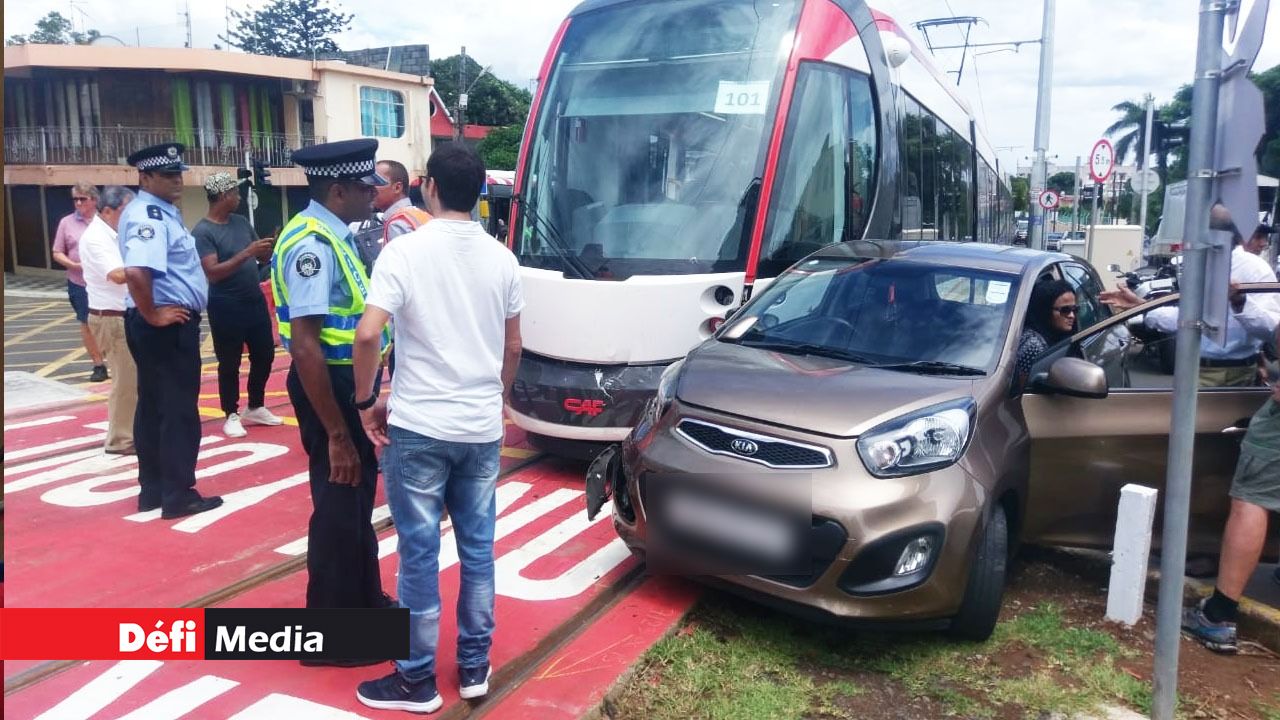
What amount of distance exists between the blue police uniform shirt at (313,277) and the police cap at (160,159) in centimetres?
218

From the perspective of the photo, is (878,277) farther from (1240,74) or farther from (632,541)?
(1240,74)

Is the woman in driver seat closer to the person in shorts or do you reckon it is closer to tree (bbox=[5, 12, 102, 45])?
the person in shorts

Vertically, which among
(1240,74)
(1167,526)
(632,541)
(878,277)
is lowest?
(632,541)

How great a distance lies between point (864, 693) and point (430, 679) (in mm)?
1638

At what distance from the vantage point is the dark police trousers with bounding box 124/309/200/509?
5367 millimetres

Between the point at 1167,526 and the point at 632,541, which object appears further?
the point at 632,541

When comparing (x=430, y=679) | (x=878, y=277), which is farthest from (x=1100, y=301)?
(x=430, y=679)

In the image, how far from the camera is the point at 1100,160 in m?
16.0

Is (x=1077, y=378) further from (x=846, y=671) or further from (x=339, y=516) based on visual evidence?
(x=339, y=516)

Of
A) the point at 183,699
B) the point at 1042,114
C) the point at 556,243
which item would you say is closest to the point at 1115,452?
the point at 556,243

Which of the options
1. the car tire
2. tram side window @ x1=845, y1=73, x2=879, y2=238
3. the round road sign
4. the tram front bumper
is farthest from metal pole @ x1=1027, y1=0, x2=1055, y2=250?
the car tire

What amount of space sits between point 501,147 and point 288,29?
1450 cm

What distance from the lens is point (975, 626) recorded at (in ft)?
13.4

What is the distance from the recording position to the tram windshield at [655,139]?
21.2ft
